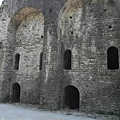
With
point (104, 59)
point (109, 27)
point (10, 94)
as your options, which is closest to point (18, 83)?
point (10, 94)

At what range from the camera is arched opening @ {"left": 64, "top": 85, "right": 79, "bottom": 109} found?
9.96 m

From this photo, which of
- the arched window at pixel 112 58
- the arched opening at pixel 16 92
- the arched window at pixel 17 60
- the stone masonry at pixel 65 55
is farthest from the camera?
the arched window at pixel 17 60

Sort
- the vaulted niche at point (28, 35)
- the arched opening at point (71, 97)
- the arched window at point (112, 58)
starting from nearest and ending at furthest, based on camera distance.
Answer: the arched window at point (112, 58), the arched opening at point (71, 97), the vaulted niche at point (28, 35)

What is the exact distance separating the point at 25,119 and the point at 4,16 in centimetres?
888

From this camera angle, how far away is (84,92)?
899 centimetres

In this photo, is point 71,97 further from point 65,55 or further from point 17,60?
point 17,60

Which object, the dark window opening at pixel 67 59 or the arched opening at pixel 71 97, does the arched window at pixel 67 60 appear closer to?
the dark window opening at pixel 67 59

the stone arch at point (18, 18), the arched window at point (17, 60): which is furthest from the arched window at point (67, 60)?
the arched window at point (17, 60)

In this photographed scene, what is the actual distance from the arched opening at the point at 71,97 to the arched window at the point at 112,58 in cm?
303

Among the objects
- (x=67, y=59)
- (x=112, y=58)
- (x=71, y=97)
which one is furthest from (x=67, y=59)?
(x=112, y=58)

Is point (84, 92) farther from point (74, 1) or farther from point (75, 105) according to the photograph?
point (74, 1)

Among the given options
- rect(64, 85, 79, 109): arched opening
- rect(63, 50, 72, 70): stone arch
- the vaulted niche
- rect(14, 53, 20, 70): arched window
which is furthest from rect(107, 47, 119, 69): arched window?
rect(14, 53, 20, 70): arched window

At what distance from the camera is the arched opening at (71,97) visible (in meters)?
9.96

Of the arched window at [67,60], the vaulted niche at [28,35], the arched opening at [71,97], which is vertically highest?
the vaulted niche at [28,35]
